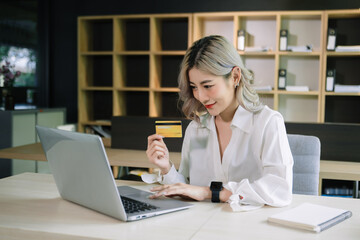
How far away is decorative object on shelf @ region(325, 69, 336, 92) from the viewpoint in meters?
4.27

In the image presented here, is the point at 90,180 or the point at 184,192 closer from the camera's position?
the point at 90,180

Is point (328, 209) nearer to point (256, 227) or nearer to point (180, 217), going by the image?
point (256, 227)

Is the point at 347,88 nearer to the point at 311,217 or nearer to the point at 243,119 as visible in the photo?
the point at 243,119

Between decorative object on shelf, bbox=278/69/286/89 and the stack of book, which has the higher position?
decorative object on shelf, bbox=278/69/286/89

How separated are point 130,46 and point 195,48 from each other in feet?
12.2

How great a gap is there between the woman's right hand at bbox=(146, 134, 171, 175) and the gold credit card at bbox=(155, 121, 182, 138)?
3cm

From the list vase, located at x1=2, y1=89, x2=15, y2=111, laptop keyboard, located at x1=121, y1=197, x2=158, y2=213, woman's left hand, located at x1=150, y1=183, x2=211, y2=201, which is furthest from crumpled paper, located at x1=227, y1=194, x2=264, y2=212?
vase, located at x1=2, y1=89, x2=15, y2=111

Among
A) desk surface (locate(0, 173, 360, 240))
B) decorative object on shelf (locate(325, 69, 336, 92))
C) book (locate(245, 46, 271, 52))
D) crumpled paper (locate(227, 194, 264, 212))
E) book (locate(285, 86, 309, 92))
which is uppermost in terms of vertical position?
book (locate(245, 46, 271, 52))

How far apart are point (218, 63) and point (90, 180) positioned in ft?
2.21

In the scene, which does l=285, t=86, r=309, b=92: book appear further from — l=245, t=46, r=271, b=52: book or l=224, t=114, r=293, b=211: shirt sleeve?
l=224, t=114, r=293, b=211: shirt sleeve

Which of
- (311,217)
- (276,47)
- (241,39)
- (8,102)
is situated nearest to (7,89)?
(8,102)

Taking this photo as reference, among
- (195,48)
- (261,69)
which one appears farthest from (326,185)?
(195,48)

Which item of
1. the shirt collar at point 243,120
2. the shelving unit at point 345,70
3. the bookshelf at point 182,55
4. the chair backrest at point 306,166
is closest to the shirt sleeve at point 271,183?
the shirt collar at point 243,120

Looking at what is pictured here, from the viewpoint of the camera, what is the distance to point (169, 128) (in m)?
1.46
